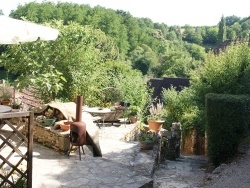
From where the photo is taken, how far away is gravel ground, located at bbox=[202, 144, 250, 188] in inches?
260

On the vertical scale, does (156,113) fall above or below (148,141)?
above

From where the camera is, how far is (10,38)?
4910 millimetres

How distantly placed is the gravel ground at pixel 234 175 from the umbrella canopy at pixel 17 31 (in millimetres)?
4330

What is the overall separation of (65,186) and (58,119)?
2955 mm

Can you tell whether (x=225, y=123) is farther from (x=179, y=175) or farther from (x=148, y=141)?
(x=148, y=141)

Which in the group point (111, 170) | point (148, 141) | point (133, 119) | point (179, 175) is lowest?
point (179, 175)

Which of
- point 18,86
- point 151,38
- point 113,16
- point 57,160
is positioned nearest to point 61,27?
point 18,86

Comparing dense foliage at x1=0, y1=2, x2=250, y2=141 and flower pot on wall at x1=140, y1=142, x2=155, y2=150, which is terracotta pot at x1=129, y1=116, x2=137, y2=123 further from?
flower pot on wall at x1=140, y1=142, x2=155, y2=150

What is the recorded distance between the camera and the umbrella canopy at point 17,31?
4.82 metres

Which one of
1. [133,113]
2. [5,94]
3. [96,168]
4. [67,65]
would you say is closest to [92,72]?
[67,65]

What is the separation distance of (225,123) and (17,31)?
6242 mm

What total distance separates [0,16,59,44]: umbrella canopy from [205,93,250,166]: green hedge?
17.8 feet

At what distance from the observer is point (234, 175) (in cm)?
729

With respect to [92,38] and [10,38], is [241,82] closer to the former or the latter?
[92,38]
